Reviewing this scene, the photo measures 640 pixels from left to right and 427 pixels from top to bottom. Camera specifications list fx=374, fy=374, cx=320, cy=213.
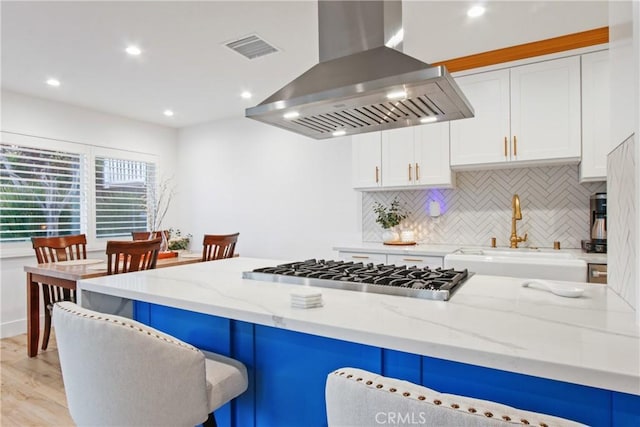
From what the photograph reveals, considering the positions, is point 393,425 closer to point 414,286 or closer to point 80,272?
point 414,286

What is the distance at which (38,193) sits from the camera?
163 inches

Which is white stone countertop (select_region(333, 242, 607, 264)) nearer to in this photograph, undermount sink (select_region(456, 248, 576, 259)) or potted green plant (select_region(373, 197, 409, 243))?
undermount sink (select_region(456, 248, 576, 259))

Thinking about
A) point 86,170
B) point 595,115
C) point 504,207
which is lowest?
point 504,207

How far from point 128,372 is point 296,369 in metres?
0.51

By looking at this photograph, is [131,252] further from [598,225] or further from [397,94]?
[598,225]

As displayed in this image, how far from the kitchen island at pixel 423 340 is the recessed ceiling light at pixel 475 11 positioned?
178 cm

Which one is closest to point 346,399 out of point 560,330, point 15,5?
point 560,330

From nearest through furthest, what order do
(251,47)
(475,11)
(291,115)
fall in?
1. (291,115)
2. (475,11)
3. (251,47)

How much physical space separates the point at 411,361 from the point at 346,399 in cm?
41

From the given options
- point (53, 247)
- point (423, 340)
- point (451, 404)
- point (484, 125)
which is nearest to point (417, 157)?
point (484, 125)

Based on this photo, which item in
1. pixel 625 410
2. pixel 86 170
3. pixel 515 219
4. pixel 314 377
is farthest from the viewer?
pixel 86 170

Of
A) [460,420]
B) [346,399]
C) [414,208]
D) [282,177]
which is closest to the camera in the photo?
[460,420]

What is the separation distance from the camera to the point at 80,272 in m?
2.76

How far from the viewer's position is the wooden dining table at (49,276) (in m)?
2.78
